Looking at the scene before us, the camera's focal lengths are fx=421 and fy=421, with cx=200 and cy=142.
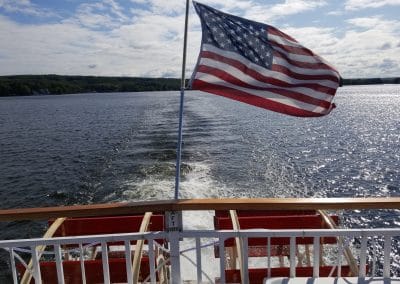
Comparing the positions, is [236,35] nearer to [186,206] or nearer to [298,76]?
[298,76]

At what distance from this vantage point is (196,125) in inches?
1189

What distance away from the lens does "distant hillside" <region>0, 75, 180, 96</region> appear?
12975cm

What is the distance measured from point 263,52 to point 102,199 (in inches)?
434

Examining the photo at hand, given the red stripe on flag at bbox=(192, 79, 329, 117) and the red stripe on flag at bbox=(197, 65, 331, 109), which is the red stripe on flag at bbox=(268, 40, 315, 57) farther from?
the red stripe on flag at bbox=(192, 79, 329, 117)

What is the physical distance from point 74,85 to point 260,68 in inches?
5888

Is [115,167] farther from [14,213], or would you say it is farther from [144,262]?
[14,213]

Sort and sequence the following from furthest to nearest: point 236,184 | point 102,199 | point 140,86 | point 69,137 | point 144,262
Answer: point 140,86 → point 69,137 → point 236,184 → point 102,199 → point 144,262

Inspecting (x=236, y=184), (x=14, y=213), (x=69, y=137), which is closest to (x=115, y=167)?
(x=236, y=184)

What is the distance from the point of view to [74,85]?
477 feet

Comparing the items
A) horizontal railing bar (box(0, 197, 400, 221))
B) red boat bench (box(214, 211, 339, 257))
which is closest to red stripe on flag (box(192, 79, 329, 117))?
horizontal railing bar (box(0, 197, 400, 221))

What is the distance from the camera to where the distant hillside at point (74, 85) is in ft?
426

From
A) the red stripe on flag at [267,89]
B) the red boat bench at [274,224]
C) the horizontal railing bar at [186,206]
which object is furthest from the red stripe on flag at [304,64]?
the red boat bench at [274,224]

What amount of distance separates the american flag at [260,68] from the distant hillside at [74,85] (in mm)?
121576

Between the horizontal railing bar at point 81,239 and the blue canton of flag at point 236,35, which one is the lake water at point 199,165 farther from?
the blue canton of flag at point 236,35
